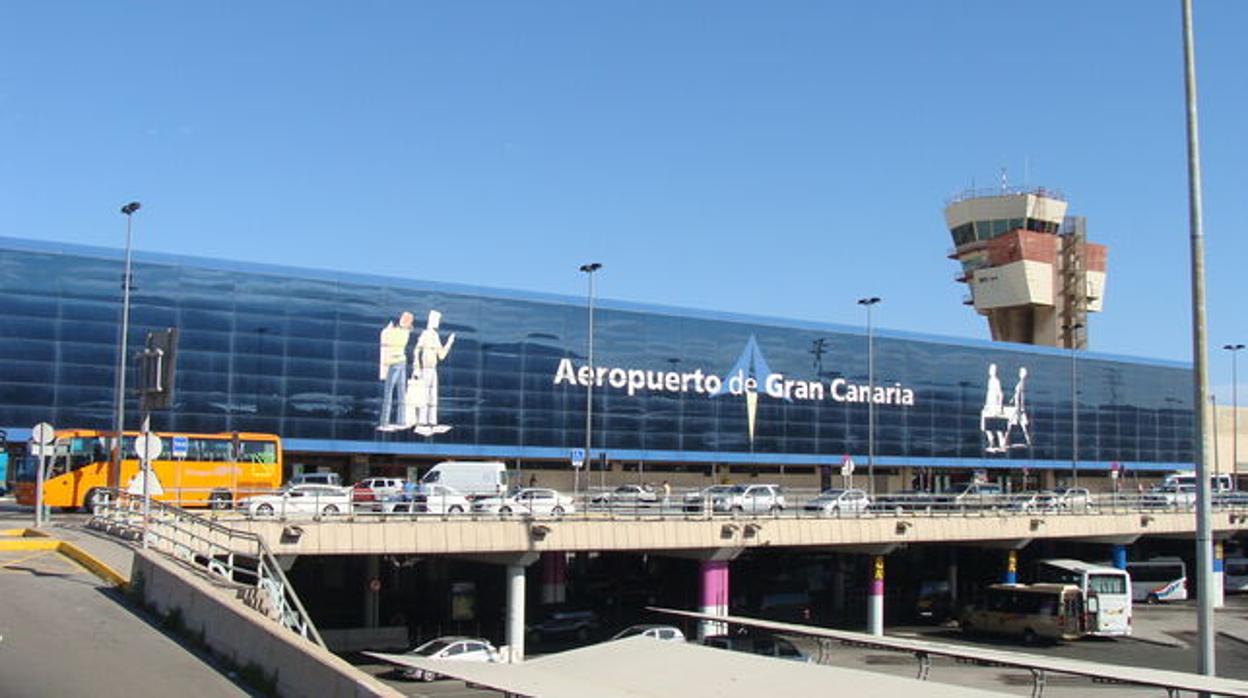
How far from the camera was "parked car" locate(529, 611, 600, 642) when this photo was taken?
46.2m

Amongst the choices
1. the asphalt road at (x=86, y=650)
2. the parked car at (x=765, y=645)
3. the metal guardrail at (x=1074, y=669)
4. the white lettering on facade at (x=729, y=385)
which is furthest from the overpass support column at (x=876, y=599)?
the metal guardrail at (x=1074, y=669)

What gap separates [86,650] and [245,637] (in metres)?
2.67

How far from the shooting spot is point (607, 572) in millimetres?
57281

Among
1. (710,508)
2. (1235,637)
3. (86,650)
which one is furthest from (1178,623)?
(86,650)

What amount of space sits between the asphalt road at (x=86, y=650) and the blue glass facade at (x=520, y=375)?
43377mm

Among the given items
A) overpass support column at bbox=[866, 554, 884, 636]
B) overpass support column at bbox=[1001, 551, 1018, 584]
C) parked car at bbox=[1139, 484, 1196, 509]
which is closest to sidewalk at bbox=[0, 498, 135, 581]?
overpass support column at bbox=[866, 554, 884, 636]

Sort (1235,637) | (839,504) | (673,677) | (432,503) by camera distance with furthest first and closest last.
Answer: (1235,637)
(839,504)
(432,503)
(673,677)

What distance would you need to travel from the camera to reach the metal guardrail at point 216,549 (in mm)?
18109

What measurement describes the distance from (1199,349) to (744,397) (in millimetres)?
70395

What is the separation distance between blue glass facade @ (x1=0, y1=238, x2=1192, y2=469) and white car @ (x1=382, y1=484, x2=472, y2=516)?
27104 mm

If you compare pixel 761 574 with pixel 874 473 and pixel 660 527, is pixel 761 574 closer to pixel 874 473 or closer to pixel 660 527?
pixel 660 527

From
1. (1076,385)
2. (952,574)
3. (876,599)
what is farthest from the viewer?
(1076,385)

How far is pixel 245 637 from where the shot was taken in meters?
14.1

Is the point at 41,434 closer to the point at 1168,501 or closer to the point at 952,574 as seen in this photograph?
the point at 952,574
